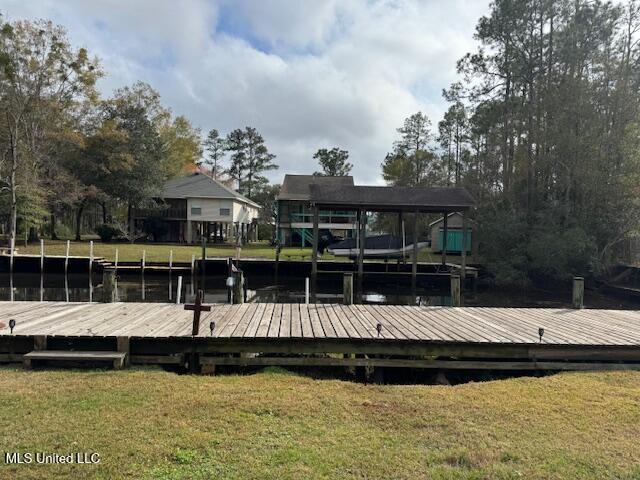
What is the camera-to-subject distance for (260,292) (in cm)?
1984

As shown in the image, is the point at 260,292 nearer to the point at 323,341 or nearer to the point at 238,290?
the point at 238,290

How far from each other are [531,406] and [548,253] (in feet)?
60.2

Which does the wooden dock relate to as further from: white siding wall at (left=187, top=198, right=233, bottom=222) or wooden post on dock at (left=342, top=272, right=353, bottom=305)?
white siding wall at (left=187, top=198, right=233, bottom=222)

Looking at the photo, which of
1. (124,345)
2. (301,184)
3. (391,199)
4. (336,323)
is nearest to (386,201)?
(391,199)

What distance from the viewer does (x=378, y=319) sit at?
28.1ft

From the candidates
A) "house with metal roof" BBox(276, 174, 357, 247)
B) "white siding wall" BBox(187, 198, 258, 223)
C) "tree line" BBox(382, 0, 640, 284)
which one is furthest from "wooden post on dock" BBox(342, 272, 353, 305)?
"white siding wall" BBox(187, 198, 258, 223)

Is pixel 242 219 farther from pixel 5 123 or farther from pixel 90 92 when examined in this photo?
pixel 5 123

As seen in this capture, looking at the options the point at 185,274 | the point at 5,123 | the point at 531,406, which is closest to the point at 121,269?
the point at 185,274

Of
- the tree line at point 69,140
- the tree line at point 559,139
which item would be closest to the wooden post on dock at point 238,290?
the tree line at point 559,139

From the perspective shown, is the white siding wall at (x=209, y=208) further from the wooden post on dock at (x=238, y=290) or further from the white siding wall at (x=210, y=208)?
the wooden post on dock at (x=238, y=290)

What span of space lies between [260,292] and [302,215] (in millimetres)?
17476

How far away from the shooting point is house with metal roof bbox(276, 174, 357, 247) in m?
35.2

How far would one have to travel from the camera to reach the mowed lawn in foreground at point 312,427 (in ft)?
11.3

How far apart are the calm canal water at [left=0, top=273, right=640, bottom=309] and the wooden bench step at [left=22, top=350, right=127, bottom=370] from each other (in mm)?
8914
